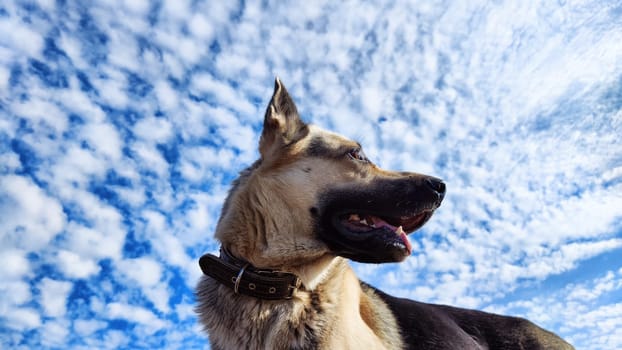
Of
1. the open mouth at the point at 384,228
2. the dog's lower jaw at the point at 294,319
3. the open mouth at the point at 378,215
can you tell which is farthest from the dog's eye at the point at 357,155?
the dog's lower jaw at the point at 294,319

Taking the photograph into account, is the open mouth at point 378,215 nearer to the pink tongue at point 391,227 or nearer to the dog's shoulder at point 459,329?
the pink tongue at point 391,227

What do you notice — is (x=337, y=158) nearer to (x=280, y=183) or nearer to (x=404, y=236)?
(x=280, y=183)

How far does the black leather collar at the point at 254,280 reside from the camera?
3520 mm

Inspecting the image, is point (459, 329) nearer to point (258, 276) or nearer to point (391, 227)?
point (391, 227)

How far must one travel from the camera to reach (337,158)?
4.35 meters

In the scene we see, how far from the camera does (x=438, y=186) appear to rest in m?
3.96

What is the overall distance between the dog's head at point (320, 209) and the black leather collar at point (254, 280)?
118mm

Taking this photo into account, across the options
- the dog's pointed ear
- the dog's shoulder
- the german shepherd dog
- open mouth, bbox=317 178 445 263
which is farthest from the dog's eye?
the dog's shoulder

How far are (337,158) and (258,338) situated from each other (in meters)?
1.90

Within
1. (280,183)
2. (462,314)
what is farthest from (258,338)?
(462,314)

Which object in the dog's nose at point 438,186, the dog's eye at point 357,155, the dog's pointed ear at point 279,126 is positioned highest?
the dog's pointed ear at point 279,126

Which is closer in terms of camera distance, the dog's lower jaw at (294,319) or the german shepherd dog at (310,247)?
the dog's lower jaw at (294,319)

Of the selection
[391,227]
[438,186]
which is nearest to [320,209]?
[391,227]

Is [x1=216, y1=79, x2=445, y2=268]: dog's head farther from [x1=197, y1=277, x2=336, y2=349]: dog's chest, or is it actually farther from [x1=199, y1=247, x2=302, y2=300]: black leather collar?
[x1=197, y1=277, x2=336, y2=349]: dog's chest
